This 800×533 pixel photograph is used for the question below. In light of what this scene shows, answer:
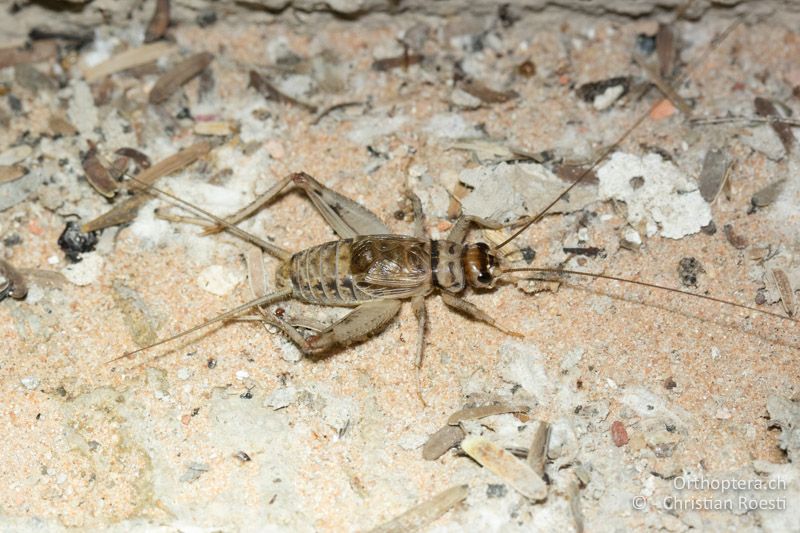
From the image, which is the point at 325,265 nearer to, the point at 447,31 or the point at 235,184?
the point at 235,184

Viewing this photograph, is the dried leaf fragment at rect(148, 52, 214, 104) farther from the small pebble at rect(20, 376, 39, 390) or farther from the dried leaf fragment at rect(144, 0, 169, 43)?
the small pebble at rect(20, 376, 39, 390)

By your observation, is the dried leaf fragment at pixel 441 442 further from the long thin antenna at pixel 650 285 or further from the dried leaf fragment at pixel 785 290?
the dried leaf fragment at pixel 785 290

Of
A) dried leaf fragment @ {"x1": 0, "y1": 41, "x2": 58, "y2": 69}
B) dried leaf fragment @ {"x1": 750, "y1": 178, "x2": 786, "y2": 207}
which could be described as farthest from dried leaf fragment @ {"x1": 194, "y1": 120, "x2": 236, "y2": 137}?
dried leaf fragment @ {"x1": 750, "y1": 178, "x2": 786, "y2": 207}

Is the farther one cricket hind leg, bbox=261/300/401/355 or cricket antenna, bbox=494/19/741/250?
cricket antenna, bbox=494/19/741/250

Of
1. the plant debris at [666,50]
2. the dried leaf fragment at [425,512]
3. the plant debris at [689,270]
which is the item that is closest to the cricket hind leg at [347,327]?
the dried leaf fragment at [425,512]

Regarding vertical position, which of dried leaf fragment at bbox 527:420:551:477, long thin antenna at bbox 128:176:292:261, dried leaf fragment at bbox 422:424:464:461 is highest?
long thin antenna at bbox 128:176:292:261

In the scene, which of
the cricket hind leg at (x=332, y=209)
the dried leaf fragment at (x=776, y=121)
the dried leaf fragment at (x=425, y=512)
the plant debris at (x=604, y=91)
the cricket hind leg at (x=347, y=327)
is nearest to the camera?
the dried leaf fragment at (x=425, y=512)

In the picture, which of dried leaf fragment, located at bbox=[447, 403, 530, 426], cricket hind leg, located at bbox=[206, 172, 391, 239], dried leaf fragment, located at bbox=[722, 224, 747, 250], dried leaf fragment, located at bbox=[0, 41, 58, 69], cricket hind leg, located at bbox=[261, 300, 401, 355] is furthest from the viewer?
dried leaf fragment, located at bbox=[0, 41, 58, 69]
